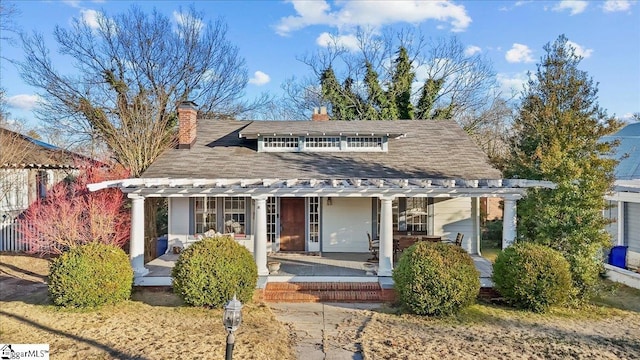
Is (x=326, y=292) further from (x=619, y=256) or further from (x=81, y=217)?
(x=619, y=256)

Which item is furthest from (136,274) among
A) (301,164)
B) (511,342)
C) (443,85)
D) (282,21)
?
(443,85)

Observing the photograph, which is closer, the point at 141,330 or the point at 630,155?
the point at 141,330

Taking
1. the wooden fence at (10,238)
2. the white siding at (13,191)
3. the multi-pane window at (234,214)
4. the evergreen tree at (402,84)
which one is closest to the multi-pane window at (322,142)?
the multi-pane window at (234,214)

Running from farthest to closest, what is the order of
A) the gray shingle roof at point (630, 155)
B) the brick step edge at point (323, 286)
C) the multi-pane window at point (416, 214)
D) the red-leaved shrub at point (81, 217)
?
the gray shingle roof at point (630, 155), the multi-pane window at point (416, 214), the red-leaved shrub at point (81, 217), the brick step edge at point (323, 286)

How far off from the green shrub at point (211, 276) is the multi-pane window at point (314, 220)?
5280 millimetres

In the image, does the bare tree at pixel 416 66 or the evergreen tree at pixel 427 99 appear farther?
the bare tree at pixel 416 66

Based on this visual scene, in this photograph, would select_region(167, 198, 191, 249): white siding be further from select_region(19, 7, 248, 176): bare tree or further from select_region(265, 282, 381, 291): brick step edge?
select_region(265, 282, 381, 291): brick step edge

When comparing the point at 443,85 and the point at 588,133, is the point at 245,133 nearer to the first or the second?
the point at 588,133

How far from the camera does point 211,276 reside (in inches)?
353

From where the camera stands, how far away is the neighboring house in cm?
1523

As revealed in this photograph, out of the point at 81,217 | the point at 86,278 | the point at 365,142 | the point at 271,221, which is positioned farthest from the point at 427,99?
the point at 86,278

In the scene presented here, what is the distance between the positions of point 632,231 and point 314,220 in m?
11.6

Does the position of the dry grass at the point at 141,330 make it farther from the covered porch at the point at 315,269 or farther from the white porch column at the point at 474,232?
the white porch column at the point at 474,232

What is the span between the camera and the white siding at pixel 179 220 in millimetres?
13984
